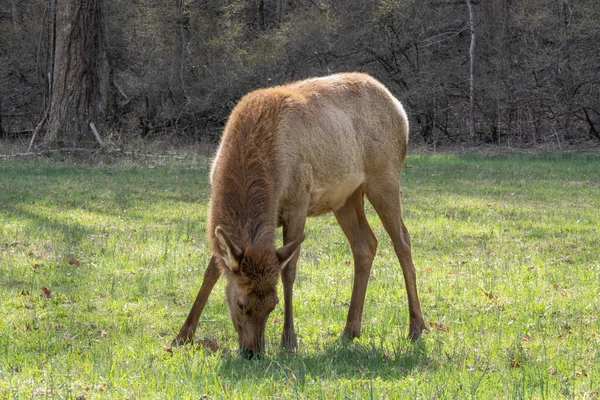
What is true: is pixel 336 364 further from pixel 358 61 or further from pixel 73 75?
pixel 358 61

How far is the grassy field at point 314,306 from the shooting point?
4883 mm

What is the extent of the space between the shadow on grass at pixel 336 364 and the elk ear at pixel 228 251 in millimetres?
627

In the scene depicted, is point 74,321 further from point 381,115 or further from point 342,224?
point 381,115

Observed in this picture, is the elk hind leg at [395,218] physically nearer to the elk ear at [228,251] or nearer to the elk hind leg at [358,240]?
the elk hind leg at [358,240]

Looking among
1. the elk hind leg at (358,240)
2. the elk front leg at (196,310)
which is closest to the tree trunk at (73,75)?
the elk hind leg at (358,240)

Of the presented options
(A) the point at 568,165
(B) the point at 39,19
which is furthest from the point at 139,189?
(B) the point at 39,19

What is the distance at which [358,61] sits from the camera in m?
27.8

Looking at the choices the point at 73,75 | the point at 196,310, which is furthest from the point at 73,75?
the point at 196,310

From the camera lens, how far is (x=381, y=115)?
7383 mm

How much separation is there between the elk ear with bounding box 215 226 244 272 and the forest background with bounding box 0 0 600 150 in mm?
20382

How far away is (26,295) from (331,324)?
2.70m

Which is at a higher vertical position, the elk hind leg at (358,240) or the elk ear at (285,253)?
the elk ear at (285,253)

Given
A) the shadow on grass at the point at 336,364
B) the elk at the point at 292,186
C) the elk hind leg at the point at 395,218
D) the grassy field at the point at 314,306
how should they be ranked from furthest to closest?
the elk hind leg at the point at 395,218 < the elk at the point at 292,186 < the shadow on grass at the point at 336,364 < the grassy field at the point at 314,306

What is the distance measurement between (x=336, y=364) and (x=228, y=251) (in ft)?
3.46
